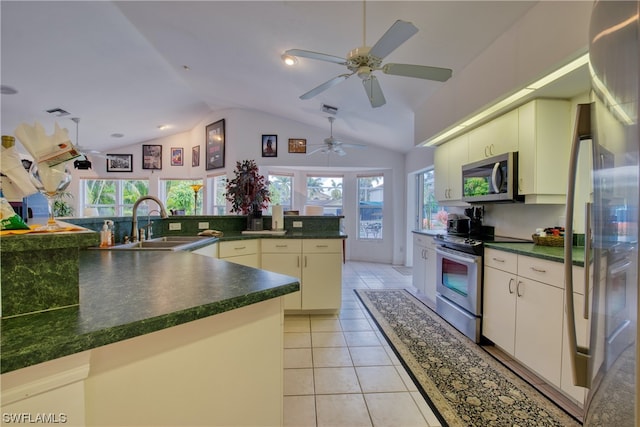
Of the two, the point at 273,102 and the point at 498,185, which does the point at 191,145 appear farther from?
the point at 498,185

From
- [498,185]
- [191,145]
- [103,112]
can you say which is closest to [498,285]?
[498,185]

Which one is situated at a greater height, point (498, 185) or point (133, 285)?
point (498, 185)

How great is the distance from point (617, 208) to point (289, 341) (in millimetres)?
2385

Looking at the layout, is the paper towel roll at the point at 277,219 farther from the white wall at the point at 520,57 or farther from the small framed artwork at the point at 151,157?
the small framed artwork at the point at 151,157

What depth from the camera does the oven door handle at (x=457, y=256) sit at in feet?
8.05

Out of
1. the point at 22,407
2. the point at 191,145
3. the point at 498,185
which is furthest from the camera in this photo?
the point at 191,145

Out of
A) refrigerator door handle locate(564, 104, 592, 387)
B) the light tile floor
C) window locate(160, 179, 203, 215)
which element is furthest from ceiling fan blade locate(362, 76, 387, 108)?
window locate(160, 179, 203, 215)

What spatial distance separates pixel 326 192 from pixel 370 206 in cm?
106

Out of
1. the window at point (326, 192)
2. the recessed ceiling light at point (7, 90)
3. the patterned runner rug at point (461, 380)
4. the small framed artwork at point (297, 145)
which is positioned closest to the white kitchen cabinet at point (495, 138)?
the patterned runner rug at point (461, 380)

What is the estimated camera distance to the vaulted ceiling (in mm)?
2266

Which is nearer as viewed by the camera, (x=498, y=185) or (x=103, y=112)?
(x=498, y=185)

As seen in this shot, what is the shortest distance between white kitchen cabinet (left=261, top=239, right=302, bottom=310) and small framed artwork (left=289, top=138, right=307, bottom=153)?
10.9 feet

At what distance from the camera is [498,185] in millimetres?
2465

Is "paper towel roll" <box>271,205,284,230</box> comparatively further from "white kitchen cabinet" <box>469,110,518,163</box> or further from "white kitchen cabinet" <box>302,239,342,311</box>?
"white kitchen cabinet" <box>469,110,518,163</box>
